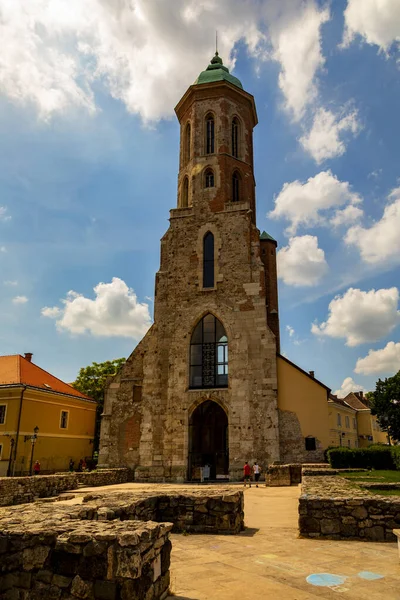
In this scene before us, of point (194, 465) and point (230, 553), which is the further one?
point (194, 465)

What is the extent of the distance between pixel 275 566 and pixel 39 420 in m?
26.1

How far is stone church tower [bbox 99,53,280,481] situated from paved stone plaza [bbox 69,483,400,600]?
55.0ft

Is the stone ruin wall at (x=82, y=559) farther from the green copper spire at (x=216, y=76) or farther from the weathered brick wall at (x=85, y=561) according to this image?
the green copper spire at (x=216, y=76)

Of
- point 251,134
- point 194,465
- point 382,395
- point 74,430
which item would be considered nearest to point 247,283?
point 194,465

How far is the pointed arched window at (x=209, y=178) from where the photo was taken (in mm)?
31905

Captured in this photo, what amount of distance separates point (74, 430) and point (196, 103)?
25.6 meters

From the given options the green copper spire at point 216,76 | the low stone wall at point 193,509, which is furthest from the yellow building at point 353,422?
the low stone wall at point 193,509

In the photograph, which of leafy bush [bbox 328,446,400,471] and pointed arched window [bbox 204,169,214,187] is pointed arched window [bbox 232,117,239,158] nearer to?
pointed arched window [bbox 204,169,214,187]

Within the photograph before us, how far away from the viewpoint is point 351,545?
25.7ft

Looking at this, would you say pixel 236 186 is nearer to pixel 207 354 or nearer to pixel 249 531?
pixel 207 354

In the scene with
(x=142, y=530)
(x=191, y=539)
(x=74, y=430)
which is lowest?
(x=191, y=539)

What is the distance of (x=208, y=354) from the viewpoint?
27.8m

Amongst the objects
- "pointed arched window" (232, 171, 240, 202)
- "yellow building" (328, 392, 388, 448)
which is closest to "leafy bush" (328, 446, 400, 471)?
"yellow building" (328, 392, 388, 448)

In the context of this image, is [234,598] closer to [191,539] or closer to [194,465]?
[191,539]
